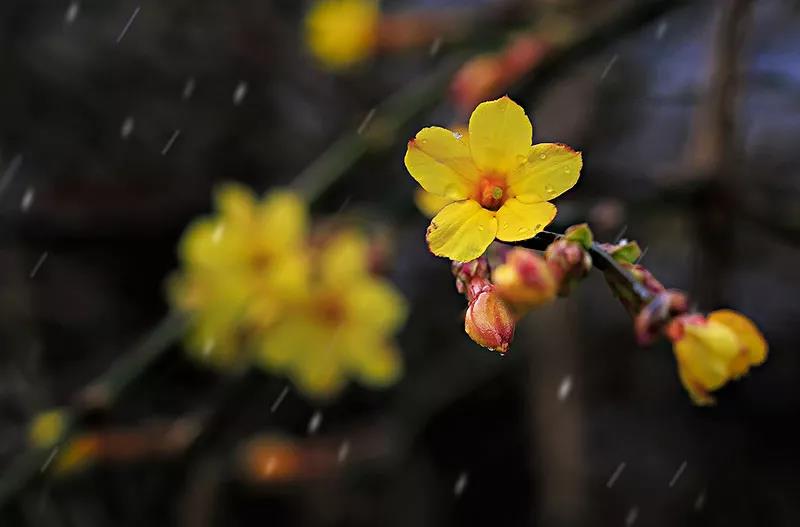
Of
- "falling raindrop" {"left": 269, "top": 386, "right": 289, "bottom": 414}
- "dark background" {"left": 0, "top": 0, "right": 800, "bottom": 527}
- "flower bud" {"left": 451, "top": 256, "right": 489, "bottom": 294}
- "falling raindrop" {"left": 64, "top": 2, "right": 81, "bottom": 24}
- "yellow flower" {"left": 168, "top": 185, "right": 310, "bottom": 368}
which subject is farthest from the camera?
"falling raindrop" {"left": 64, "top": 2, "right": 81, "bottom": 24}

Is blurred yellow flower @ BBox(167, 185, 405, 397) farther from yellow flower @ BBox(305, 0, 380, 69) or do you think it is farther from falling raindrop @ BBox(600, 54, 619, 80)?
falling raindrop @ BBox(600, 54, 619, 80)

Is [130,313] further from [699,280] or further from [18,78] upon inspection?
[699,280]

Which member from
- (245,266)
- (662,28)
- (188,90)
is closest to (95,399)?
(245,266)

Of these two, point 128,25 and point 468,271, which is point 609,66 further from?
point 468,271

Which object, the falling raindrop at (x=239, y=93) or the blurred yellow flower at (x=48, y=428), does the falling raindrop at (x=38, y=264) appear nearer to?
Answer: the falling raindrop at (x=239, y=93)

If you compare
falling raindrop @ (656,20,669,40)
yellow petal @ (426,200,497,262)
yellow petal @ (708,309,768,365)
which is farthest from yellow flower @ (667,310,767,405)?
falling raindrop @ (656,20,669,40)
